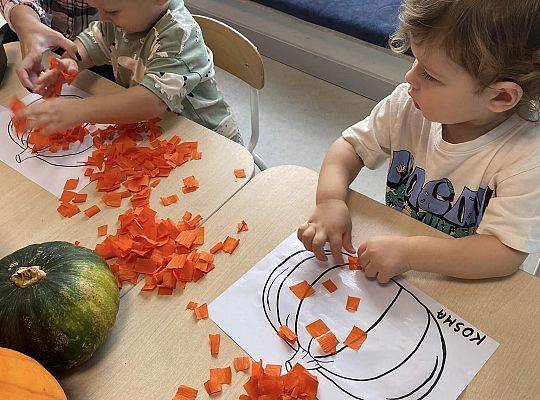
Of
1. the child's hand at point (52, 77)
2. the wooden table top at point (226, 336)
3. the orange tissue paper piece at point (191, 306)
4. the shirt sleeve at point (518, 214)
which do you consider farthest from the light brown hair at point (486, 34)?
the child's hand at point (52, 77)

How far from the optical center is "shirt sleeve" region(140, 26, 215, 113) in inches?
38.5

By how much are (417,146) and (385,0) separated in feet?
3.93

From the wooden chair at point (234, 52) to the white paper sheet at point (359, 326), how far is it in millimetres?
518

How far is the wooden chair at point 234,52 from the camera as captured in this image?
113cm

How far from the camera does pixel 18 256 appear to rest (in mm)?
672

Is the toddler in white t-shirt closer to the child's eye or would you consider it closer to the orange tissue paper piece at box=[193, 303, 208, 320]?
the child's eye

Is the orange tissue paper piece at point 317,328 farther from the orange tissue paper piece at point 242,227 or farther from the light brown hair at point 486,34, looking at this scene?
the light brown hair at point 486,34

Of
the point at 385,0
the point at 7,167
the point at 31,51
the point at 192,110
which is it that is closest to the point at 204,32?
the point at 192,110

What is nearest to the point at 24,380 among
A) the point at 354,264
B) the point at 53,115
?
the point at 354,264

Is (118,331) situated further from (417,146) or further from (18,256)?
(417,146)

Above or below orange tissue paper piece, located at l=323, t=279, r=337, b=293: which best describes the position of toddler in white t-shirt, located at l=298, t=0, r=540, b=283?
above

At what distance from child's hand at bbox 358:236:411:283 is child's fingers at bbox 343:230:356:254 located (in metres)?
0.02

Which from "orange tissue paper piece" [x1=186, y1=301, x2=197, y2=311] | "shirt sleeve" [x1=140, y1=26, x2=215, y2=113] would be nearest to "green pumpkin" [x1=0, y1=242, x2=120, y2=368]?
"orange tissue paper piece" [x1=186, y1=301, x2=197, y2=311]

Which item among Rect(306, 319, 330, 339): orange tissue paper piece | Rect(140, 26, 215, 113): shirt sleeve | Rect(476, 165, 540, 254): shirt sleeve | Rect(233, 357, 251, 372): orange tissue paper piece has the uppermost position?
Rect(476, 165, 540, 254): shirt sleeve
